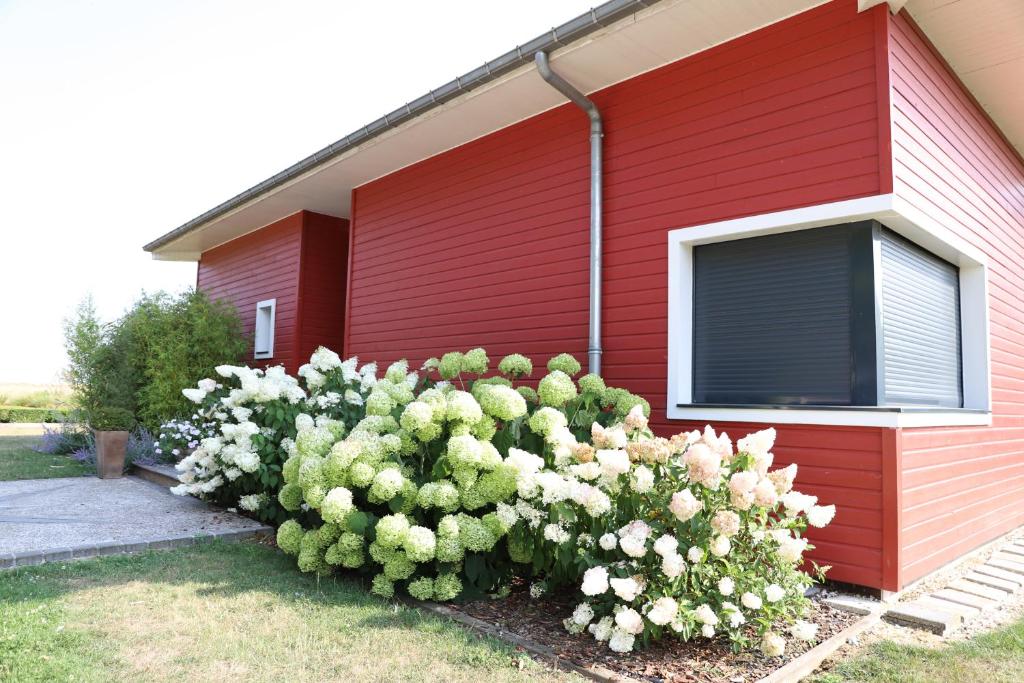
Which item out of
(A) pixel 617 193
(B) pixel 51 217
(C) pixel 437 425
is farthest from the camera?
(B) pixel 51 217

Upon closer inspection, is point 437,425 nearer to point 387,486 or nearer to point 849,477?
point 387,486

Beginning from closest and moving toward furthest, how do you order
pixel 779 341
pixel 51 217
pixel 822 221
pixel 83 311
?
pixel 822 221 → pixel 779 341 → pixel 83 311 → pixel 51 217

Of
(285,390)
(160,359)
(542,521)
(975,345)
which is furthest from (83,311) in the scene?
(975,345)

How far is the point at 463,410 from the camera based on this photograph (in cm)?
365

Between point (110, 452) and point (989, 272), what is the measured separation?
9.11m

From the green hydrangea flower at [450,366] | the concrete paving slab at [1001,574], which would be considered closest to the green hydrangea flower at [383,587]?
the green hydrangea flower at [450,366]

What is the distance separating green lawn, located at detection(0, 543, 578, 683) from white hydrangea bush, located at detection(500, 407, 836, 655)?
1.62ft

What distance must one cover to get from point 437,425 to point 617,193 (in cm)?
247

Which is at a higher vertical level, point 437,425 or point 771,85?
point 771,85

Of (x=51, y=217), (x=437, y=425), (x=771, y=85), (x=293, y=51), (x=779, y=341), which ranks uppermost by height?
(x=51, y=217)

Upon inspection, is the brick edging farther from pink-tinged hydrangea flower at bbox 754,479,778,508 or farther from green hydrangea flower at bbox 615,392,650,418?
pink-tinged hydrangea flower at bbox 754,479,778,508

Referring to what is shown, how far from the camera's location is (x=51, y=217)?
85.7 feet

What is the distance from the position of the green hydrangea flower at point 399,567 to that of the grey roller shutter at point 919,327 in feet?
9.61

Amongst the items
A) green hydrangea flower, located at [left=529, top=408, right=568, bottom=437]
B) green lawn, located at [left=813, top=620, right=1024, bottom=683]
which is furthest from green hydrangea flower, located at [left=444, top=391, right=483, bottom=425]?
green lawn, located at [left=813, top=620, right=1024, bottom=683]
